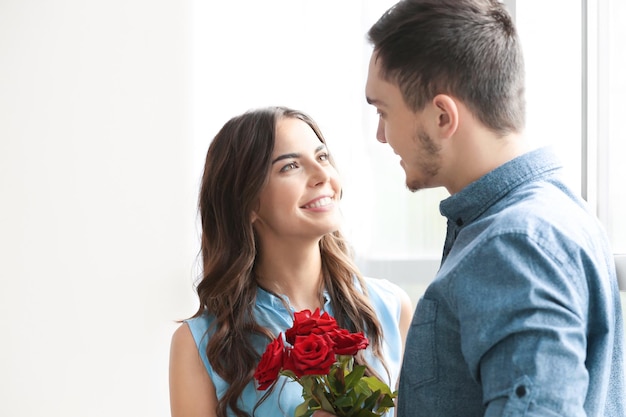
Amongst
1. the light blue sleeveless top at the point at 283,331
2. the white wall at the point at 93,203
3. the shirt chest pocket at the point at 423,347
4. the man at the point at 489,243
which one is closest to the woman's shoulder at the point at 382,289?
the light blue sleeveless top at the point at 283,331

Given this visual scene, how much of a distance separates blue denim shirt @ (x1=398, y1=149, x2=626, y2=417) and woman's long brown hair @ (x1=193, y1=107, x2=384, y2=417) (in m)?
0.83

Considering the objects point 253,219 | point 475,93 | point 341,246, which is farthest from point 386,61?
point 341,246

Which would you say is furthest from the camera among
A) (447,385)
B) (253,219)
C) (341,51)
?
(341,51)

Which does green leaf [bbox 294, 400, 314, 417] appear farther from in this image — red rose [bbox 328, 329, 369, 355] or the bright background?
Result: the bright background

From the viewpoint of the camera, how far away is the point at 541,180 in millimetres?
1166

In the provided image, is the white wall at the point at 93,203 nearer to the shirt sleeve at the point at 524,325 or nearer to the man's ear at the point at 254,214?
the man's ear at the point at 254,214

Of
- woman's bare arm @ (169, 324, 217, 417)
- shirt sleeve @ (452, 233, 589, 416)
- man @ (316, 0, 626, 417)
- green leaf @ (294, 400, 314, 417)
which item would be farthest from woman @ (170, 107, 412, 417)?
shirt sleeve @ (452, 233, 589, 416)

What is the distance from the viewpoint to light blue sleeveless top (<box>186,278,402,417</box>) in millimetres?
1885

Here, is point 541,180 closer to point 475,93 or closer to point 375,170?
point 475,93

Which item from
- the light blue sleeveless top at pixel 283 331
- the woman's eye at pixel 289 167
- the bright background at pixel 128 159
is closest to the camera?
the light blue sleeveless top at pixel 283 331

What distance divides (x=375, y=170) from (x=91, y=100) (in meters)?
1.17

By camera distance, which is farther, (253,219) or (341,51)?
(341,51)

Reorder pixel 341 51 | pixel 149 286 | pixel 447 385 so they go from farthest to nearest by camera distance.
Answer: pixel 149 286 → pixel 341 51 → pixel 447 385

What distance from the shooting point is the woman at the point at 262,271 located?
1.93 meters
